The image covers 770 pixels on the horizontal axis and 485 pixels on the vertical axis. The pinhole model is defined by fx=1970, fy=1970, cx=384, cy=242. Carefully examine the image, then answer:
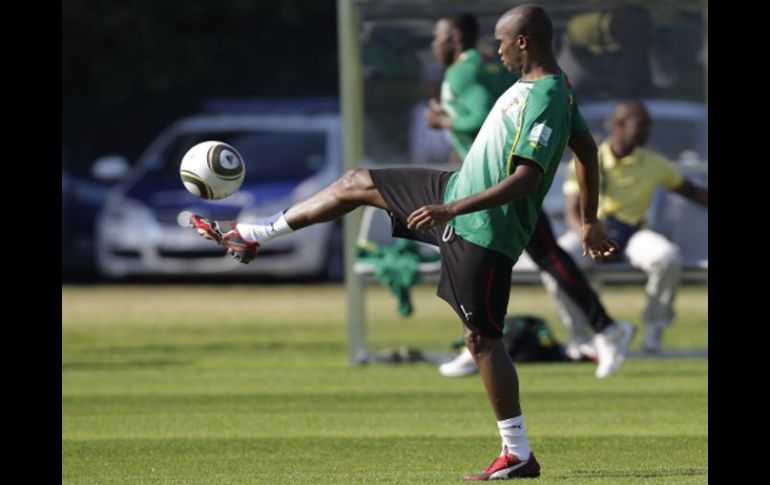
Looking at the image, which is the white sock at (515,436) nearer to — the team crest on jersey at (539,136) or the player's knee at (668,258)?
the team crest on jersey at (539,136)

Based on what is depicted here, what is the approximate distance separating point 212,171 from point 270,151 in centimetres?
1560

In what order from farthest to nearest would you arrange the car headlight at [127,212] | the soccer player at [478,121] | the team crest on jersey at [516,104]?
the car headlight at [127,212] → the soccer player at [478,121] → the team crest on jersey at [516,104]

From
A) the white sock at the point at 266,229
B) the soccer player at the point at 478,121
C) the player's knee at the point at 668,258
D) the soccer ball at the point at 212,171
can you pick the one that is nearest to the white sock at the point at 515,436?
the white sock at the point at 266,229

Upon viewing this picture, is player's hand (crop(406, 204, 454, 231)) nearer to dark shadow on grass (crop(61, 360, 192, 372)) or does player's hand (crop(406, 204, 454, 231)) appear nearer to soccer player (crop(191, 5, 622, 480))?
soccer player (crop(191, 5, 622, 480))

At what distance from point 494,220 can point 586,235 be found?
54 centimetres

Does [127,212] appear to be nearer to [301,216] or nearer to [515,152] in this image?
[301,216]

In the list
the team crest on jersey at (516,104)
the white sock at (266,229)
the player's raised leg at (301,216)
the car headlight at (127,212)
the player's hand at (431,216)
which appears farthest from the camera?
the car headlight at (127,212)

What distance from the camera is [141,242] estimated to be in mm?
24172

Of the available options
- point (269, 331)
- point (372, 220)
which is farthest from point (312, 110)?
point (372, 220)

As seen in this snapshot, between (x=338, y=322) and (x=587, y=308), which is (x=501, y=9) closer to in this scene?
(x=587, y=308)

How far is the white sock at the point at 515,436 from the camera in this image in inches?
346

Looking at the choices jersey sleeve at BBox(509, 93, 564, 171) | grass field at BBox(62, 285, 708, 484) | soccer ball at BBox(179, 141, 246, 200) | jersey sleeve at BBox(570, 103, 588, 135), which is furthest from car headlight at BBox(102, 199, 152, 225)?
jersey sleeve at BBox(509, 93, 564, 171)

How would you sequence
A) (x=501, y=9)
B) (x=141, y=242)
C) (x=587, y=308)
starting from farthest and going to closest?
(x=141, y=242), (x=501, y=9), (x=587, y=308)

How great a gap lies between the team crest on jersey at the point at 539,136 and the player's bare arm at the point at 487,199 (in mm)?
92
